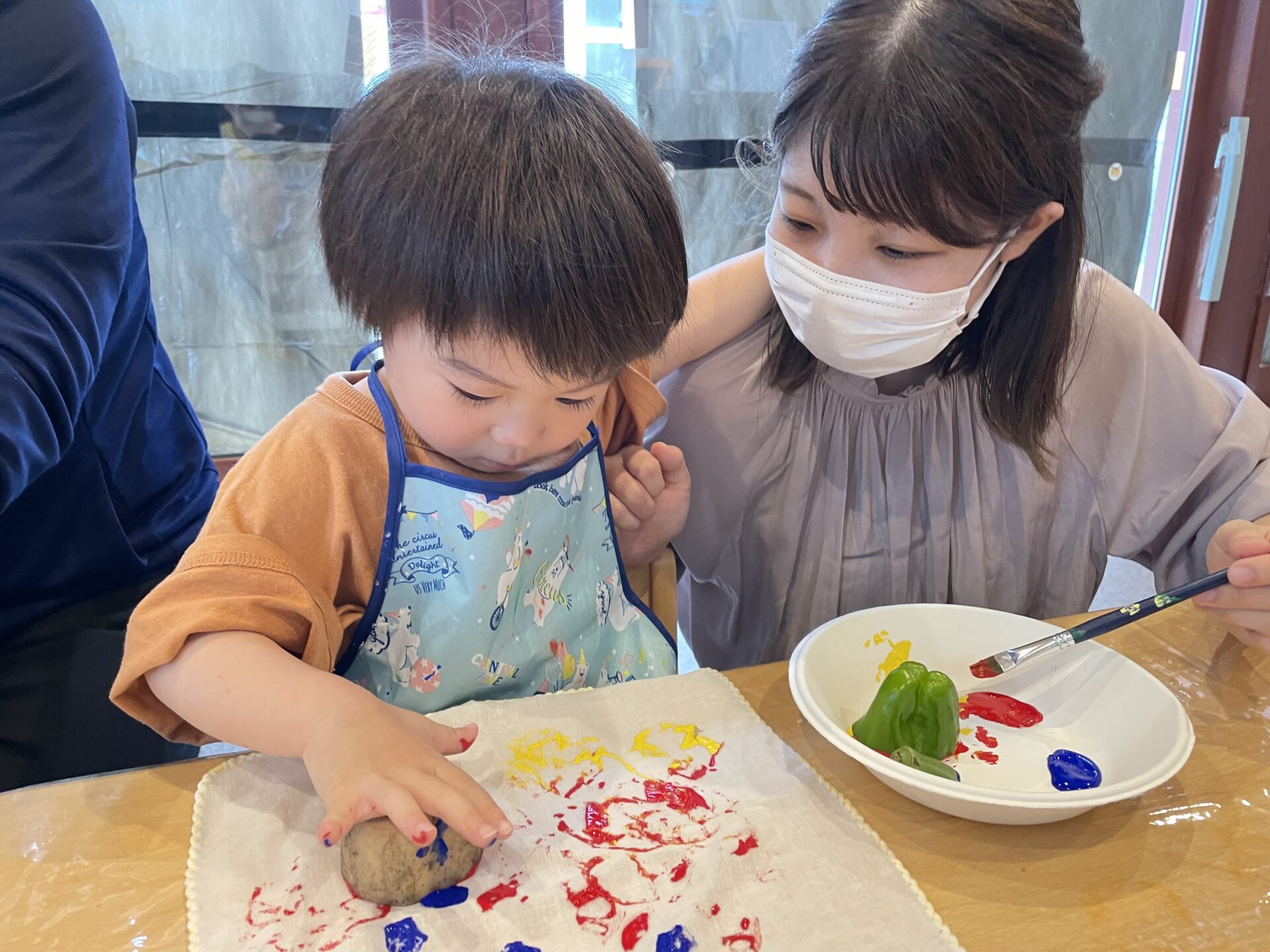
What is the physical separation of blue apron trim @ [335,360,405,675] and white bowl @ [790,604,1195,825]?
38cm

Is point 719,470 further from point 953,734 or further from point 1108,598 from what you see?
point 1108,598

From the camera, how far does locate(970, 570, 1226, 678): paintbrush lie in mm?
891

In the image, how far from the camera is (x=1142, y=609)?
0.90 metres

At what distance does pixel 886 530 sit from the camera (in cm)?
120

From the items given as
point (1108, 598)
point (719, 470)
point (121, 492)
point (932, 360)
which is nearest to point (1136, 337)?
point (932, 360)

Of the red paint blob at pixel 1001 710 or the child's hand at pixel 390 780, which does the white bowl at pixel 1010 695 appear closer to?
the red paint blob at pixel 1001 710

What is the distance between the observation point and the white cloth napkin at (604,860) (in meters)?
0.61

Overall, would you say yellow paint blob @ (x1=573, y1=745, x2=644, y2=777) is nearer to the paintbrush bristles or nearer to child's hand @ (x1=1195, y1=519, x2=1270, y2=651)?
the paintbrush bristles

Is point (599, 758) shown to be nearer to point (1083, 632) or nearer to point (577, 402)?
point (577, 402)

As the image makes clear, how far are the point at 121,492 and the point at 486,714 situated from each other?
2.06ft

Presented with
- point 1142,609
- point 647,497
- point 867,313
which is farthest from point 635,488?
point 1142,609

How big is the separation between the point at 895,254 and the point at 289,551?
0.66 metres

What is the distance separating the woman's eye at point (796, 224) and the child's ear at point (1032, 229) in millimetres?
215

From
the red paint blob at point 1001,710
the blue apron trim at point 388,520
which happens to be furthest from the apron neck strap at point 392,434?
the red paint blob at point 1001,710
